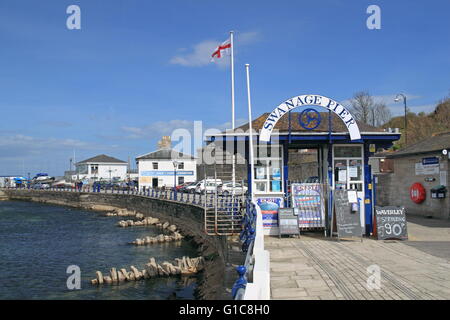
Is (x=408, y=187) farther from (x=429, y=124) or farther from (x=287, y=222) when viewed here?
(x=429, y=124)

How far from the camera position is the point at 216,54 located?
21.0 m

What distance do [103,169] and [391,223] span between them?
260 feet

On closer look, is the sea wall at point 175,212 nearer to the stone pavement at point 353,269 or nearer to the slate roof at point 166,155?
the stone pavement at point 353,269

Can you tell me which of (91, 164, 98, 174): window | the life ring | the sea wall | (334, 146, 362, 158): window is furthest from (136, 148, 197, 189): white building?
(334, 146, 362, 158): window

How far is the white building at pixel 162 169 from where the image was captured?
60688mm

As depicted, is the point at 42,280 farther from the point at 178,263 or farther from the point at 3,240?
the point at 3,240

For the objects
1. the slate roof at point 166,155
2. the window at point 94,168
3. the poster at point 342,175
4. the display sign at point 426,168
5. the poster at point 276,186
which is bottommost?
the poster at point 276,186

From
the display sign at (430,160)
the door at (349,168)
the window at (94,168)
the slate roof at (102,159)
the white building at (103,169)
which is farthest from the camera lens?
the slate roof at (102,159)

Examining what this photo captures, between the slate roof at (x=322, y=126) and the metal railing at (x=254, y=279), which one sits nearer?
the metal railing at (x=254, y=279)

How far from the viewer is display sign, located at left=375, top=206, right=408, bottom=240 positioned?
1311cm

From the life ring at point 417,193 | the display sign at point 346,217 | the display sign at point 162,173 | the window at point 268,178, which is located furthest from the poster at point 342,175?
the display sign at point 162,173

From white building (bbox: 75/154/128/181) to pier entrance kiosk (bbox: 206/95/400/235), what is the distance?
74.6 meters

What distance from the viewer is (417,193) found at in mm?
21188

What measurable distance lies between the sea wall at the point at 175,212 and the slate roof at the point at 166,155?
30.8 ft
